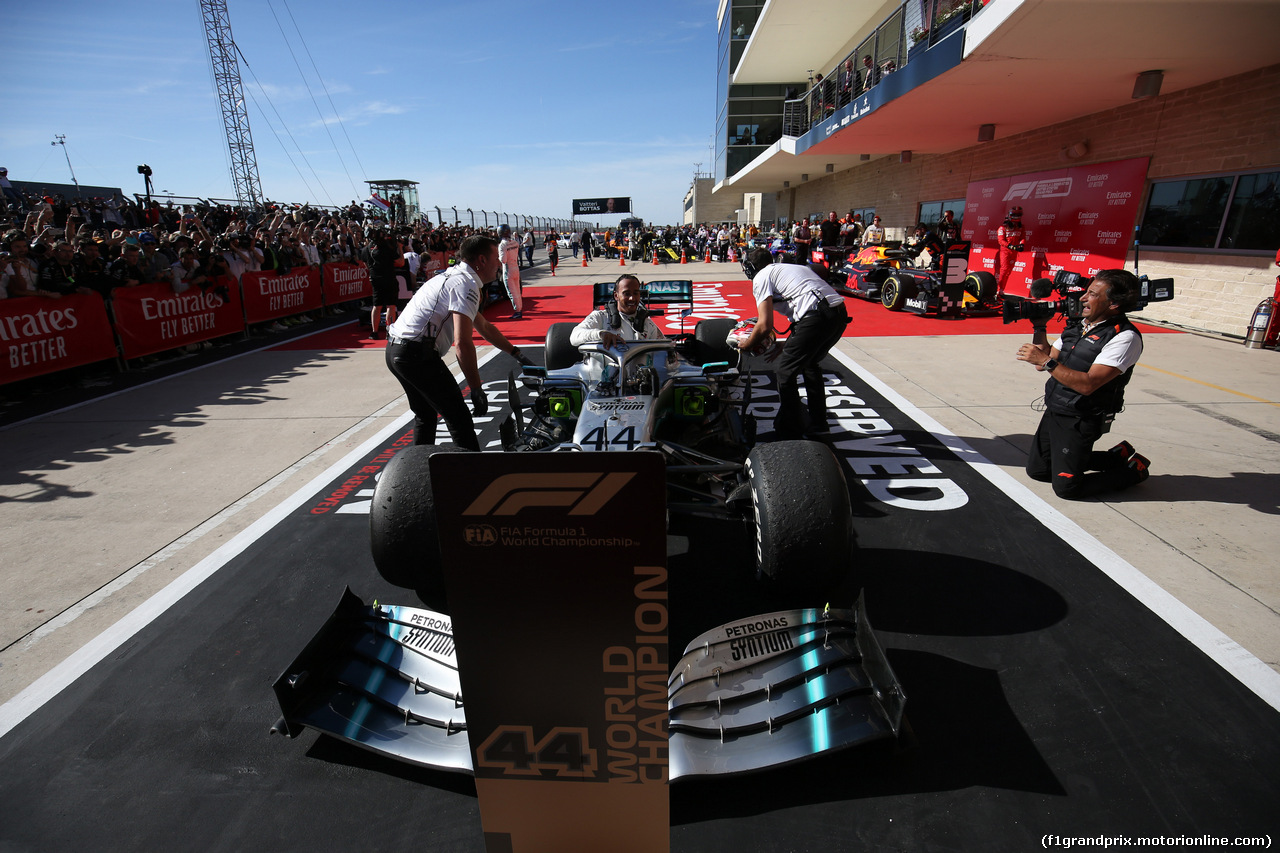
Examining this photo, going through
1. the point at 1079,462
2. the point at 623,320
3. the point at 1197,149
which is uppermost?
the point at 1197,149

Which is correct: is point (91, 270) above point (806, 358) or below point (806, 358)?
above

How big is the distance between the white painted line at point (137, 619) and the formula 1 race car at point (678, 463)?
129 centimetres

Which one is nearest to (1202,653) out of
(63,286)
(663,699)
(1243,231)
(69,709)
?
(663,699)

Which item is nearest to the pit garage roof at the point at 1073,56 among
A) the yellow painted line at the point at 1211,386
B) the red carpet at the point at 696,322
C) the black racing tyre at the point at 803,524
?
the red carpet at the point at 696,322

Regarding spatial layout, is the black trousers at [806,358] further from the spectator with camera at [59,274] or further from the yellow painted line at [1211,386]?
the spectator with camera at [59,274]

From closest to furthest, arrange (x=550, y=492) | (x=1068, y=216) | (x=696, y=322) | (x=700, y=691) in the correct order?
1. (x=550, y=492)
2. (x=700, y=691)
3. (x=696, y=322)
4. (x=1068, y=216)

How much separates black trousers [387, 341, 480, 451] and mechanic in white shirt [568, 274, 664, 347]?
41.0 inches

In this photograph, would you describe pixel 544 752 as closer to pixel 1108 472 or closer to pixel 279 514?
pixel 279 514

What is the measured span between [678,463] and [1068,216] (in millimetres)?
12453

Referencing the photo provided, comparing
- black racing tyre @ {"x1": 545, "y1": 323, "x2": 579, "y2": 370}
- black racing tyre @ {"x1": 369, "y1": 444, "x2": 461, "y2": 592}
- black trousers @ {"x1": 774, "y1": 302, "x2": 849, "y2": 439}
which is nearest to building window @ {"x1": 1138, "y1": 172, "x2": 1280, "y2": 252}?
black trousers @ {"x1": 774, "y1": 302, "x2": 849, "y2": 439}

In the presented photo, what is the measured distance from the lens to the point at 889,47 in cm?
1391

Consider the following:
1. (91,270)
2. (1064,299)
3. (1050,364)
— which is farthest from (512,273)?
(1050,364)

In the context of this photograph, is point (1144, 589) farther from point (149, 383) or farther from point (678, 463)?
point (149, 383)

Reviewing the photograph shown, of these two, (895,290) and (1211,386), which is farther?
(895,290)
